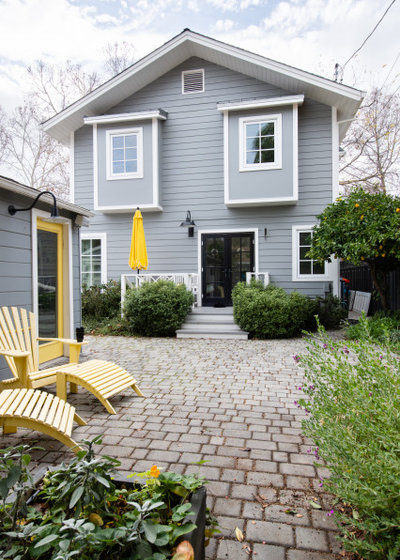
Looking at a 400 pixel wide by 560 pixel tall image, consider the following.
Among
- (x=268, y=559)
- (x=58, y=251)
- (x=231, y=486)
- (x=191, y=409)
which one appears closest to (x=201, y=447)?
(x=231, y=486)

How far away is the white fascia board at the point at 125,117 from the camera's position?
9898mm

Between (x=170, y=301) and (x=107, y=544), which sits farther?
(x=170, y=301)

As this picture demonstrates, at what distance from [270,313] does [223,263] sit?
274 centimetres

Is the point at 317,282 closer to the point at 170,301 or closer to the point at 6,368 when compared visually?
the point at 170,301

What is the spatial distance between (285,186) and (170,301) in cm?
417

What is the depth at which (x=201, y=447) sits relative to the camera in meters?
2.89

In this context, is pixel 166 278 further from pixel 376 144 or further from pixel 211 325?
pixel 376 144

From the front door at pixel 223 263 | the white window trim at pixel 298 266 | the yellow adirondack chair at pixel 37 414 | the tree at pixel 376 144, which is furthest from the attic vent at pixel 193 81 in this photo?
the yellow adirondack chair at pixel 37 414

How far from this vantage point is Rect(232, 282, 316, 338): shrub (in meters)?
7.89

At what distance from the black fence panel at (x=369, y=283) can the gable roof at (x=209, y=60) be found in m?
4.36

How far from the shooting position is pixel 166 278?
9820 millimetres

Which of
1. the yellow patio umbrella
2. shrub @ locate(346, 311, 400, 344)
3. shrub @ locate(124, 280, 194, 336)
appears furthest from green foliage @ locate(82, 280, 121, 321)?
shrub @ locate(346, 311, 400, 344)

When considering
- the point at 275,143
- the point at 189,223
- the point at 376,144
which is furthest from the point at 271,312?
the point at 376,144

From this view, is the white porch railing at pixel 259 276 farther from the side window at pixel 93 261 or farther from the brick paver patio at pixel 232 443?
the side window at pixel 93 261
